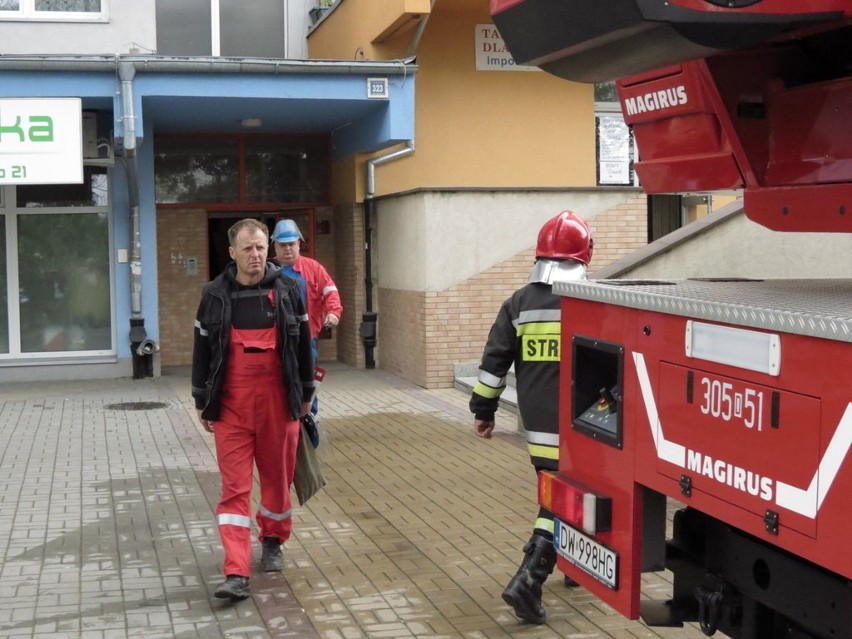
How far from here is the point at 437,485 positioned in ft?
28.7

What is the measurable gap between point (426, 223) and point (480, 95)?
2.85 m

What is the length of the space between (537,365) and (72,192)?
11603 millimetres

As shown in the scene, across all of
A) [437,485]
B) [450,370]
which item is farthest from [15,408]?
[437,485]

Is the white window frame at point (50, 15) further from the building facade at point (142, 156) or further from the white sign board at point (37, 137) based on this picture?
the white sign board at point (37, 137)

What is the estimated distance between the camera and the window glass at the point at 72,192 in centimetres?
1568

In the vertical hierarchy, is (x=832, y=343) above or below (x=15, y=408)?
above

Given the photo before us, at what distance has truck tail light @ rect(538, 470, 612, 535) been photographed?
4.02m

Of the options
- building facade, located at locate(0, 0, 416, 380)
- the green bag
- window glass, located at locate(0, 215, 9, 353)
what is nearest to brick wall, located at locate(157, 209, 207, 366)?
building facade, located at locate(0, 0, 416, 380)

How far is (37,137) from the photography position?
13.7 metres

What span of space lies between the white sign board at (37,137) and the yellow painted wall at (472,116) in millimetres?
4026

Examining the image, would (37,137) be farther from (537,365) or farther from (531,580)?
(531,580)

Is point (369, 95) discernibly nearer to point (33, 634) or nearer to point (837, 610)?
point (33, 634)

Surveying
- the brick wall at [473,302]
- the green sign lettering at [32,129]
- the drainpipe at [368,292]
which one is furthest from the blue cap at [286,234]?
the drainpipe at [368,292]

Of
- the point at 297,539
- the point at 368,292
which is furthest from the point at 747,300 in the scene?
the point at 368,292
